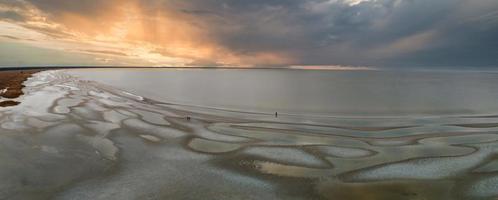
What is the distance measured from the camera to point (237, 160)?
1661 centimetres

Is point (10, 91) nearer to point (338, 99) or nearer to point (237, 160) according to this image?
point (237, 160)

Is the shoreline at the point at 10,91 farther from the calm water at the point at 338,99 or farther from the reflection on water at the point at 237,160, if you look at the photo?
the calm water at the point at 338,99

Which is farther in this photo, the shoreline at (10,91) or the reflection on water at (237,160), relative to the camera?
the shoreline at (10,91)

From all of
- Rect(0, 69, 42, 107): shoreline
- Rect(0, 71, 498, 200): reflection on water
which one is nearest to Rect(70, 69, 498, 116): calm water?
Rect(0, 71, 498, 200): reflection on water

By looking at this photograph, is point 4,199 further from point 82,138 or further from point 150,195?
point 82,138

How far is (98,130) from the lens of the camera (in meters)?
22.9

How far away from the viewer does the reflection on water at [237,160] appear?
12578 mm

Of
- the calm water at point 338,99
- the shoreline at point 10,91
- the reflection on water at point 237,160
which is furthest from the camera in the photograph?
the calm water at point 338,99

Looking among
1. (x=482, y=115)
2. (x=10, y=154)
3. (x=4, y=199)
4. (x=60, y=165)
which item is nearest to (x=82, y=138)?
(x=10, y=154)

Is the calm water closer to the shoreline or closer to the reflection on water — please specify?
the reflection on water

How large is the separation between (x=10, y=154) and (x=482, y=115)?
44335 mm

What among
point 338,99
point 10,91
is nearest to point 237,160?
point 338,99

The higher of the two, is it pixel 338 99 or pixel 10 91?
pixel 10 91

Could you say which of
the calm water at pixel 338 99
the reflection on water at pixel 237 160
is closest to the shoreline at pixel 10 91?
the reflection on water at pixel 237 160
